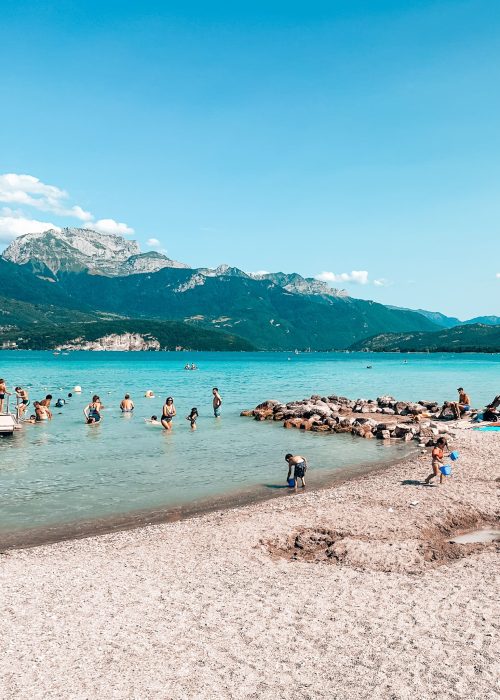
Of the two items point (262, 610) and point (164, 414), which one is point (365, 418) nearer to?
point (164, 414)

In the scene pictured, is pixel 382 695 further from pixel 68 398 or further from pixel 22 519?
pixel 68 398

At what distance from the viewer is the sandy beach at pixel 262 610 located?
29.1ft

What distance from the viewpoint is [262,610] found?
37.8 feet

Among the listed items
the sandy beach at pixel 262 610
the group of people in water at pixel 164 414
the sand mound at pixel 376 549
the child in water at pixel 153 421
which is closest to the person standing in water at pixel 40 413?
the group of people in water at pixel 164 414

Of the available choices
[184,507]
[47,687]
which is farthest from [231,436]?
[47,687]

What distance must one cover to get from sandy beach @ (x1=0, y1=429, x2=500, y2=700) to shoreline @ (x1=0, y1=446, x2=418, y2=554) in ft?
3.04

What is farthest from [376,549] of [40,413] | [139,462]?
[40,413]

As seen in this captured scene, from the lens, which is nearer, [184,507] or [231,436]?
[184,507]

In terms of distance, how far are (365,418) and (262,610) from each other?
32.5 meters

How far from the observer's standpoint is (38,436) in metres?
37.3

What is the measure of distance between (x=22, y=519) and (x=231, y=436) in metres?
20.5

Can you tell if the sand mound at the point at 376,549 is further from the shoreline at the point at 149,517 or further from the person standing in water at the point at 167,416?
the person standing in water at the point at 167,416

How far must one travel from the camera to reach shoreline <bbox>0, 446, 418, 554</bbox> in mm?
16953

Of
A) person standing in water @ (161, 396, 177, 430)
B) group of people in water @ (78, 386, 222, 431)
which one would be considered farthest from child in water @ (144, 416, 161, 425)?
person standing in water @ (161, 396, 177, 430)
